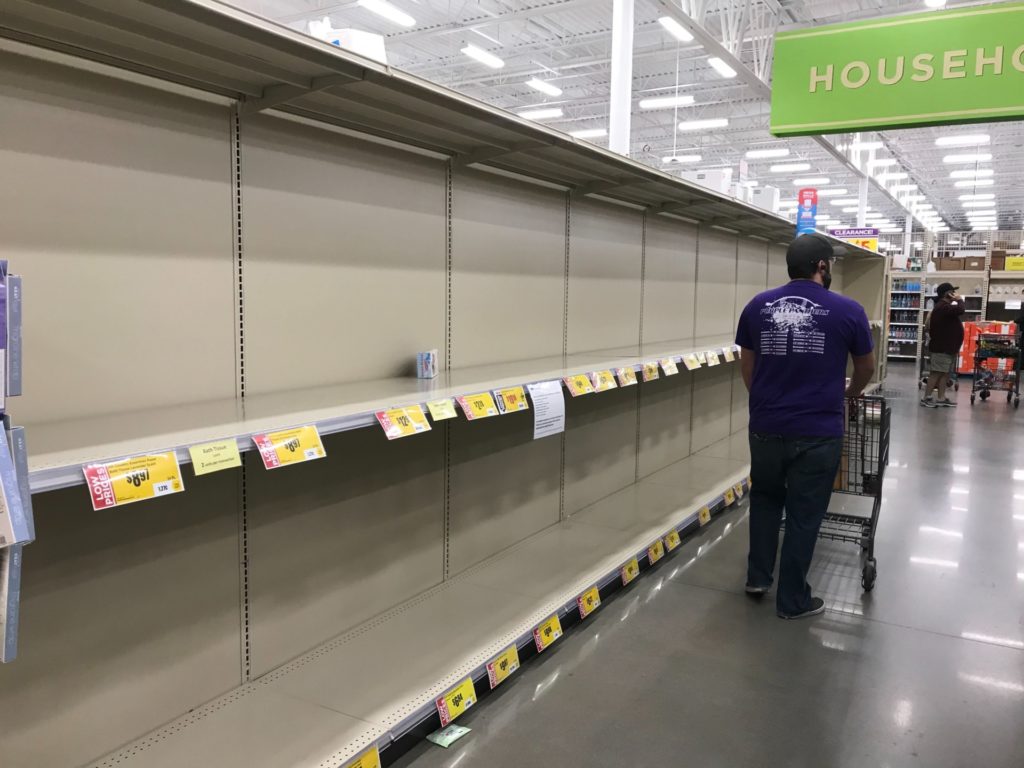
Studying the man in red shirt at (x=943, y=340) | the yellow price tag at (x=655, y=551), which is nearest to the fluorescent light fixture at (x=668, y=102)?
the man in red shirt at (x=943, y=340)

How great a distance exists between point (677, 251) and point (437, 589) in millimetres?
3364

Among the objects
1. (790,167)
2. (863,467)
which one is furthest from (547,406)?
(790,167)

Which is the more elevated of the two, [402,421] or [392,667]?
[402,421]

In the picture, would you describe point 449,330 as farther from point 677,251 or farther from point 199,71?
point 677,251

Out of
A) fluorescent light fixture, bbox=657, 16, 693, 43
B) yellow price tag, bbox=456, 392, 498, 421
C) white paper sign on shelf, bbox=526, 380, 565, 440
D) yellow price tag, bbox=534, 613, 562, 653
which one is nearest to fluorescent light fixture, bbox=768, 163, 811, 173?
fluorescent light fixture, bbox=657, 16, 693, 43

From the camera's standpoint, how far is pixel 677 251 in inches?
216

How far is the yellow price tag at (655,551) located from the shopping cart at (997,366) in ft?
30.2

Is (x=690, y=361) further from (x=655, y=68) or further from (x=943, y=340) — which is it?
(x=655, y=68)

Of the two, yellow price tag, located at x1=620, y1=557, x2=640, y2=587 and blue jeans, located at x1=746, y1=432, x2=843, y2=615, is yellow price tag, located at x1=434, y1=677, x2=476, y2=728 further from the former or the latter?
blue jeans, located at x1=746, y1=432, x2=843, y2=615

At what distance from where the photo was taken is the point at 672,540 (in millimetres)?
4145

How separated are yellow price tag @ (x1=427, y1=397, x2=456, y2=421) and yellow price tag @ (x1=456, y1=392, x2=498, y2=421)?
0.16 feet

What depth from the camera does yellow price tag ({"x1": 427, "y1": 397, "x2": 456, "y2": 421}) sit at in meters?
2.24

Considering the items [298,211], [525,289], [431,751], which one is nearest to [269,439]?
[298,211]

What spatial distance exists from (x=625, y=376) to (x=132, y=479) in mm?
2295
